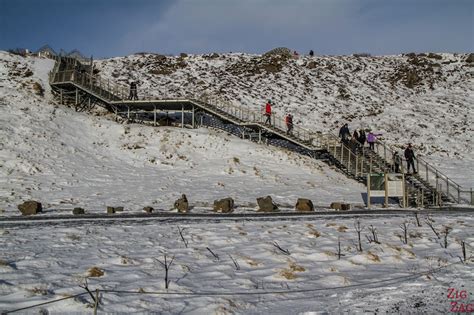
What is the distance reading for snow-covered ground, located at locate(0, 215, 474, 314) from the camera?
6355 millimetres

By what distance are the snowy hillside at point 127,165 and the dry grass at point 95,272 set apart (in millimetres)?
9719

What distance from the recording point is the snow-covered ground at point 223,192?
22.8 feet

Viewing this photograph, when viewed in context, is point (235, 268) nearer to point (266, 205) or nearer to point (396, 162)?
point (266, 205)

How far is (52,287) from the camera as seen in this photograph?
6.81 metres

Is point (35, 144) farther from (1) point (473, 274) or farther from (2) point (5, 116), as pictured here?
(1) point (473, 274)

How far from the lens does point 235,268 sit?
845 centimetres

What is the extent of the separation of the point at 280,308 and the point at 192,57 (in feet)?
159

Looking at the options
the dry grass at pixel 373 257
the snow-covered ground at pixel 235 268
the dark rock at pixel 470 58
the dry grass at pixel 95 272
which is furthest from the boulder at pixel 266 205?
the dark rock at pixel 470 58

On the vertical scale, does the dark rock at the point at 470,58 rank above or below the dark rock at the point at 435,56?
below

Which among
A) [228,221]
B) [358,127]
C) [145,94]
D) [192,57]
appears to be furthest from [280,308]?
[192,57]

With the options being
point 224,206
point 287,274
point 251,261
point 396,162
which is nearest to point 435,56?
point 396,162

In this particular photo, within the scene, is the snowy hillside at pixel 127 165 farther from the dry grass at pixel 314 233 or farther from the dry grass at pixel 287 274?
the dry grass at pixel 287 274

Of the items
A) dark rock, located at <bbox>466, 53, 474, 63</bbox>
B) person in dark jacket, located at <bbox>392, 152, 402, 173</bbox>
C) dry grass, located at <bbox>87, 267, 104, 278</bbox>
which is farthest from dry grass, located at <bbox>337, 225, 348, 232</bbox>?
dark rock, located at <bbox>466, 53, 474, 63</bbox>

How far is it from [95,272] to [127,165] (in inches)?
720
